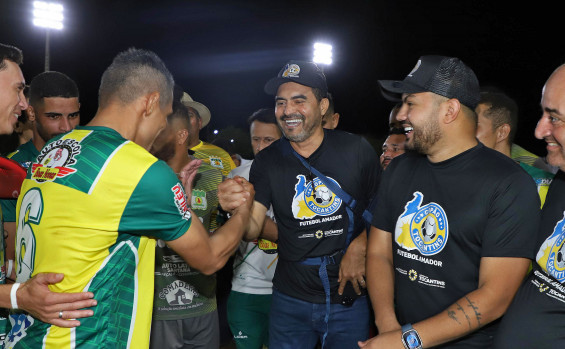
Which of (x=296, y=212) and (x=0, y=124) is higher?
(x=0, y=124)

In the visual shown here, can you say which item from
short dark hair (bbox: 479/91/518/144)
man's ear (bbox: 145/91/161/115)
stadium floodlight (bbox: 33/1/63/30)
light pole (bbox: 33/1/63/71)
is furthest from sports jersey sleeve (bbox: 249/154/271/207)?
stadium floodlight (bbox: 33/1/63/30)

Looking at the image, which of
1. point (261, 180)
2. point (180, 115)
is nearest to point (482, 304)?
point (261, 180)

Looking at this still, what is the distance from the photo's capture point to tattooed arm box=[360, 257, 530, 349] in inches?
88.2

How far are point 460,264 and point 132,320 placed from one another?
1669 millimetres

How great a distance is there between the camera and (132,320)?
2.22 meters

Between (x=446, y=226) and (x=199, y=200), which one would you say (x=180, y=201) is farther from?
(x=199, y=200)

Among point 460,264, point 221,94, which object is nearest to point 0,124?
point 460,264

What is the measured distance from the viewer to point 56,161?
2.12 meters

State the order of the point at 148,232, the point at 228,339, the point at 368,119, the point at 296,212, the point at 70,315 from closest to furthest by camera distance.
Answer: the point at 70,315, the point at 148,232, the point at 296,212, the point at 228,339, the point at 368,119

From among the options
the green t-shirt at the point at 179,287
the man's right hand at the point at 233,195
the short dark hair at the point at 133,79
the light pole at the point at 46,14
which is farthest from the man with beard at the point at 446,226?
the light pole at the point at 46,14

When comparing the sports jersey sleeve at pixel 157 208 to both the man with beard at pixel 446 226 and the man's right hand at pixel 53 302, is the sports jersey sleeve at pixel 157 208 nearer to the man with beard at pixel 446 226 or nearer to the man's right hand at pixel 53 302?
the man's right hand at pixel 53 302

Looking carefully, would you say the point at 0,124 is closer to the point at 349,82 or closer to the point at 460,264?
the point at 460,264

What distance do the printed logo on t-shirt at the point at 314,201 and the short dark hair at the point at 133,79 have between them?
50.4 inches

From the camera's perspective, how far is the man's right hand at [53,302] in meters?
2.01
